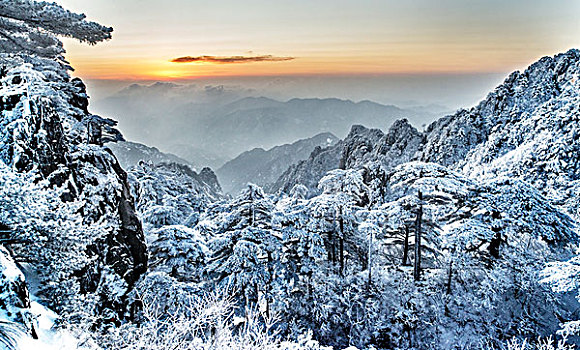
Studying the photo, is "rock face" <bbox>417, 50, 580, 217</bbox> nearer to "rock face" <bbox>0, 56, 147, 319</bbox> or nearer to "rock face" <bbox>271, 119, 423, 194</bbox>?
"rock face" <bbox>271, 119, 423, 194</bbox>

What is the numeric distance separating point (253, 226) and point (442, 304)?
388 inches

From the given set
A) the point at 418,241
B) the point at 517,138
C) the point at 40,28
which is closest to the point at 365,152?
the point at 517,138

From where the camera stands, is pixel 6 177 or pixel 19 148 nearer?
pixel 6 177

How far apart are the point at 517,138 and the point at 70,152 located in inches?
1655

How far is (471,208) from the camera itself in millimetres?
15641

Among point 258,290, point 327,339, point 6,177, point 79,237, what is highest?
point 6,177

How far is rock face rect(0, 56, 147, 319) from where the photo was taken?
7.23 metres

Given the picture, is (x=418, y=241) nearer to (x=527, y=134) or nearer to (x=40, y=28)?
(x=40, y=28)

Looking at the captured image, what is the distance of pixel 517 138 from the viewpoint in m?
36.3

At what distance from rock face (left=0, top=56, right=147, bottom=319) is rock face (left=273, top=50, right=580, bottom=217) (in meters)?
17.0

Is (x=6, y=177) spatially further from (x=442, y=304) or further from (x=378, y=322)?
(x=442, y=304)

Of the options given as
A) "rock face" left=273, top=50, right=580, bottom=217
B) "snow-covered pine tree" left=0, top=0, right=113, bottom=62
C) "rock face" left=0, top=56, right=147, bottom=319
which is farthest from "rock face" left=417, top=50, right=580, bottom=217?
"snow-covered pine tree" left=0, top=0, right=113, bottom=62

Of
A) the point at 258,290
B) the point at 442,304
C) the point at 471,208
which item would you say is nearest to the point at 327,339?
the point at 258,290

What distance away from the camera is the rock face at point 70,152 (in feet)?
23.7
